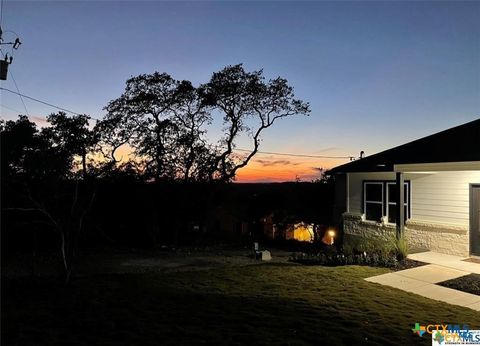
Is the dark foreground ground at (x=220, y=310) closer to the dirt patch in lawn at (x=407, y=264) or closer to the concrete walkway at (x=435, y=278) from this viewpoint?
the concrete walkway at (x=435, y=278)

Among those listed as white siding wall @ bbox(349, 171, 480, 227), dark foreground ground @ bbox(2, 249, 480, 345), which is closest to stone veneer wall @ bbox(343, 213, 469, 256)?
white siding wall @ bbox(349, 171, 480, 227)

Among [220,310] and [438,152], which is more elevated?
[438,152]

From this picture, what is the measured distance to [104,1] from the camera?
33.3ft

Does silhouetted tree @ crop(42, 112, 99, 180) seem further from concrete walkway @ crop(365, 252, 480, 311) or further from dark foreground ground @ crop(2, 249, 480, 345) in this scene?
concrete walkway @ crop(365, 252, 480, 311)

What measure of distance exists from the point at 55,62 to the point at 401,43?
41.5ft

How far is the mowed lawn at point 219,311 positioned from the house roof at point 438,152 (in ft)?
13.1

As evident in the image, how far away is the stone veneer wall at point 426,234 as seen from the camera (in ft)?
38.0

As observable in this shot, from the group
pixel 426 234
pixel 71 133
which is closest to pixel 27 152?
pixel 71 133

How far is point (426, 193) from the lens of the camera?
41.8 ft

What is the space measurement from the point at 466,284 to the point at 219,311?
5588mm

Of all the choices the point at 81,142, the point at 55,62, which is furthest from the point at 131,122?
the point at 55,62

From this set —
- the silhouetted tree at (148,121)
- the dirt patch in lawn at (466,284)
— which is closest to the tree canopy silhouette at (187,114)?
the silhouetted tree at (148,121)

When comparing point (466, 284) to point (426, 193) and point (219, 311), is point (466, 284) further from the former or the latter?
point (219, 311)

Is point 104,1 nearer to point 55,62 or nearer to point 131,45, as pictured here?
point 131,45
